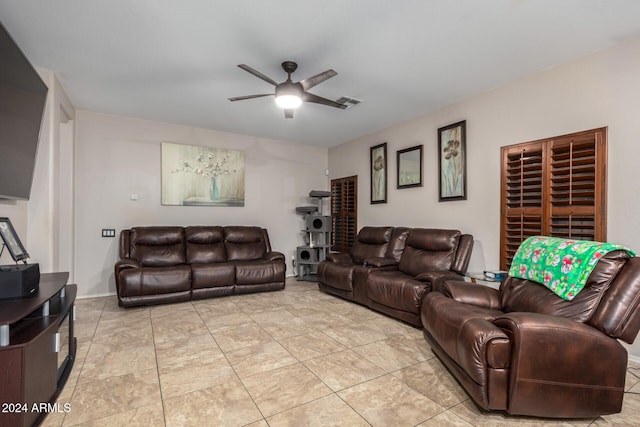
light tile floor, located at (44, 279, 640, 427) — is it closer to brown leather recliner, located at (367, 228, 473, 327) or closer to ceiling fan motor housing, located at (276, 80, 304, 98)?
brown leather recliner, located at (367, 228, 473, 327)

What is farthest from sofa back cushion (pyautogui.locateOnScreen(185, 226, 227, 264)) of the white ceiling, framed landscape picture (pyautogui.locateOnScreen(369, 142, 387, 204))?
framed landscape picture (pyautogui.locateOnScreen(369, 142, 387, 204))

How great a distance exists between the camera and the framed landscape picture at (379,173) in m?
4.97

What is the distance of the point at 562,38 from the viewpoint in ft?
8.05

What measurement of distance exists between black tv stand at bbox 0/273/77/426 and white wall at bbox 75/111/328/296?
2523 mm

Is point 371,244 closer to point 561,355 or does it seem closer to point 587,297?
point 587,297

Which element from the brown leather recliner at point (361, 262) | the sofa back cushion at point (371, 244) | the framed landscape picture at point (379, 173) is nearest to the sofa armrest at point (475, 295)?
the brown leather recliner at point (361, 262)

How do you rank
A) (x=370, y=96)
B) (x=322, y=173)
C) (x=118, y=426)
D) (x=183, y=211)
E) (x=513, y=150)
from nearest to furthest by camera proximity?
1. (x=118, y=426)
2. (x=513, y=150)
3. (x=370, y=96)
4. (x=183, y=211)
5. (x=322, y=173)

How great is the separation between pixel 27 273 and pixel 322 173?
4986mm

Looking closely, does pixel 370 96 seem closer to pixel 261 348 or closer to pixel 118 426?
→ pixel 261 348

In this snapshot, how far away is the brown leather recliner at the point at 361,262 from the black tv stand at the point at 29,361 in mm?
2852

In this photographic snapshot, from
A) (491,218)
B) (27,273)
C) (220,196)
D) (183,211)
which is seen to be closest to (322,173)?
(220,196)

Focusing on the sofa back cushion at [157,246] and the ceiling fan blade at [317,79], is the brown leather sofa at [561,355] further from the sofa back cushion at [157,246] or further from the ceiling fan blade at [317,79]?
the sofa back cushion at [157,246]

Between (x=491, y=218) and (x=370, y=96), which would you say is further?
(x=370, y=96)

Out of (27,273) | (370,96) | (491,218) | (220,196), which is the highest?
(370,96)
